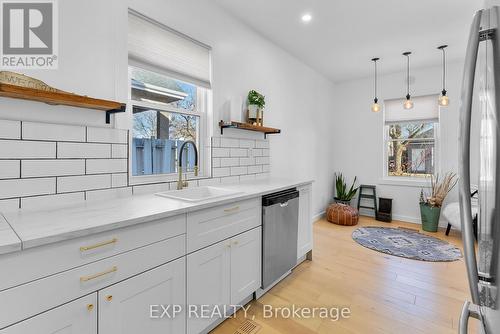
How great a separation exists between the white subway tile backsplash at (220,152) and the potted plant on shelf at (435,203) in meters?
3.42

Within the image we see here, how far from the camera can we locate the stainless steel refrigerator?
23.0 inches

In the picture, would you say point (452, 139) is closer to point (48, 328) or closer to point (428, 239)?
point (428, 239)

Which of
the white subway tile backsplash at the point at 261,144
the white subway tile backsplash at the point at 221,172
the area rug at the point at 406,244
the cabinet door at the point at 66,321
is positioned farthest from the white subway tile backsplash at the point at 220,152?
the area rug at the point at 406,244

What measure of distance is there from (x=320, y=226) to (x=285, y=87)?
233 centimetres

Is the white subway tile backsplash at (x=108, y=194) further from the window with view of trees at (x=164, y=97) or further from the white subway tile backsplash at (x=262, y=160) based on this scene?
the white subway tile backsplash at (x=262, y=160)

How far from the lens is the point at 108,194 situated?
163 centimetres

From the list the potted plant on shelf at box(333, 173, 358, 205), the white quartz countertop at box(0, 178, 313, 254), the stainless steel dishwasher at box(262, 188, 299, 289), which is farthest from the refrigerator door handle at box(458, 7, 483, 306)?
the potted plant on shelf at box(333, 173, 358, 205)

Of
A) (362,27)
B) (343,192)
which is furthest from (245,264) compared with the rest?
(343,192)

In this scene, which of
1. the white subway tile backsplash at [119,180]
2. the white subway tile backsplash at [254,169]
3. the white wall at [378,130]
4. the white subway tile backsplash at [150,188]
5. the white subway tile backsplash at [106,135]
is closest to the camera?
the white subway tile backsplash at [106,135]

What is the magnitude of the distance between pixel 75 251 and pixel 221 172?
1.58m

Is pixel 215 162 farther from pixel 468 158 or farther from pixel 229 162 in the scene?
pixel 468 158

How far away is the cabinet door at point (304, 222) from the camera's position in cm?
254

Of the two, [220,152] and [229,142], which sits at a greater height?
[229,142]

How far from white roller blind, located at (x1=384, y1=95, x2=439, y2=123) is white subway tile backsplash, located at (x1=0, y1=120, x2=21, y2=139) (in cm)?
504
